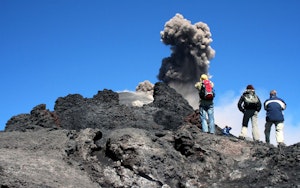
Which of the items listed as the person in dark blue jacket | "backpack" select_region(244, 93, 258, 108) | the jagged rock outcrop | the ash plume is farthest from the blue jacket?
the ash plume

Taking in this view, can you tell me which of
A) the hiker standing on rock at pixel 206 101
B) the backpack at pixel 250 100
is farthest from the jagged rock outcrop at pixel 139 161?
the backpack at pixel 250 100

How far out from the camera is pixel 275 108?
43.1 ft

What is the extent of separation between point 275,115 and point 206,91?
2.10 m

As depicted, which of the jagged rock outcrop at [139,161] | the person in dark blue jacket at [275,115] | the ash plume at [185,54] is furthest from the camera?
the ash plume at [185,54]

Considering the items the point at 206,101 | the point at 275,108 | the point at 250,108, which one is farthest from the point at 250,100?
the point at 206,101

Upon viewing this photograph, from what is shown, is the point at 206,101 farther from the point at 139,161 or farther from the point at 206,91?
the point at 139,161

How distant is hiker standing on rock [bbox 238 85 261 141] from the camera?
529 inches

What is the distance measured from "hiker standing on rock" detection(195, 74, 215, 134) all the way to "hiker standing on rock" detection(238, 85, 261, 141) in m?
0.96

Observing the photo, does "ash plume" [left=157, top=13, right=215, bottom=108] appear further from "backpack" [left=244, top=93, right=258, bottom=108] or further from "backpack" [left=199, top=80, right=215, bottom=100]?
"backpack" [left=199, top=80, right=215, bottom=100]

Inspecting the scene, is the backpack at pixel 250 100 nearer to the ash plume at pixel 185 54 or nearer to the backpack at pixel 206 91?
the backpack at pixel 206 91

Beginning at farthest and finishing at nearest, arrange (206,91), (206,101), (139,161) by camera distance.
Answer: (206,101)
(206,91)
(139,161)

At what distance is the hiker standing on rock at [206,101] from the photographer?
13.1m

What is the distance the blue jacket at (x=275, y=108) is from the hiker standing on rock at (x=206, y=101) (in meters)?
1.62

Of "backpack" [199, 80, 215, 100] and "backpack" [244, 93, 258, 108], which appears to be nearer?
"backpack" [199, 80, 215, 100]
